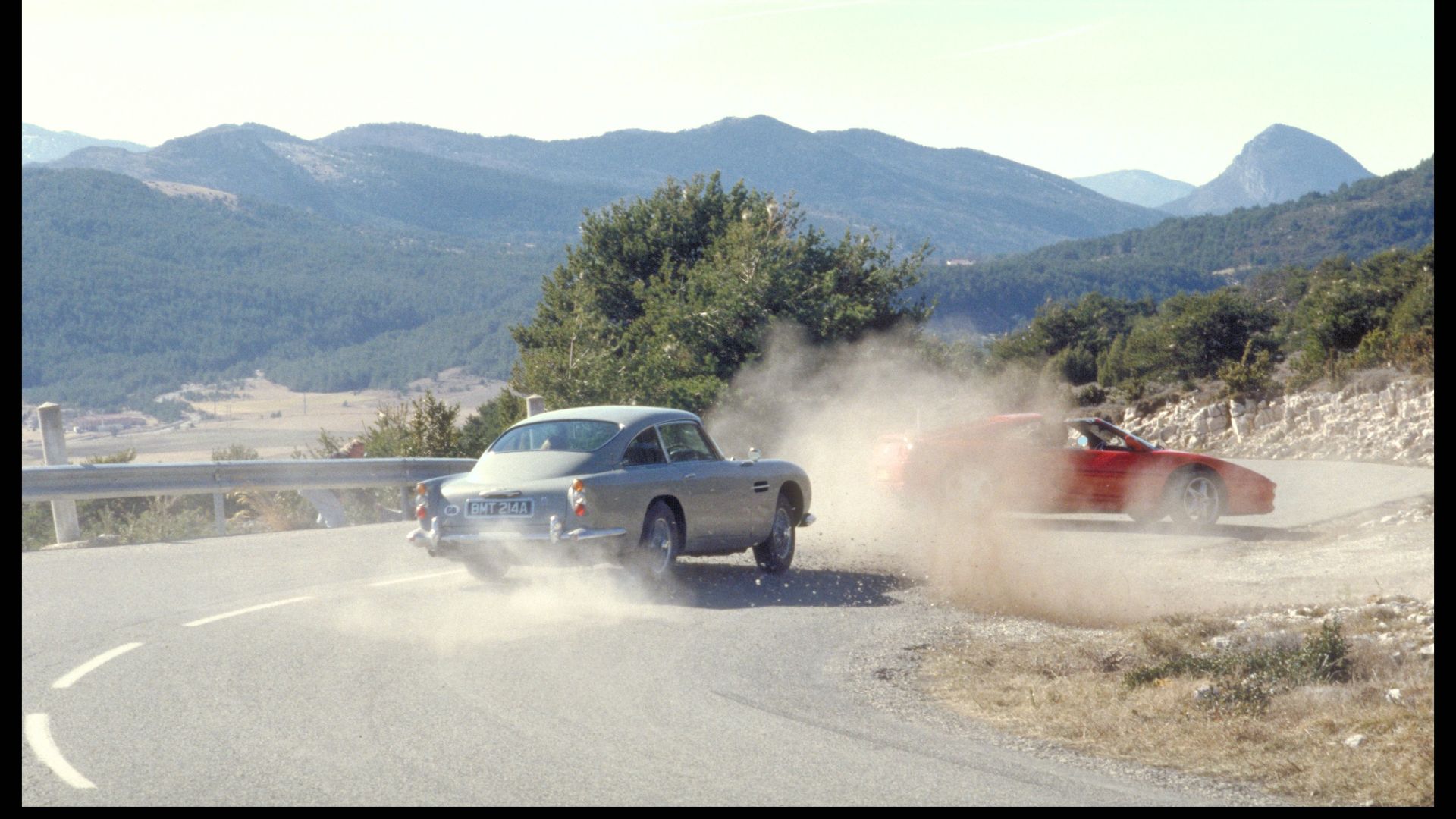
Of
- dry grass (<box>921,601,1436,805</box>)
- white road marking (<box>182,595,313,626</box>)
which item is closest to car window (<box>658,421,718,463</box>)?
white road marking (<box>182,595,313,626</box>)

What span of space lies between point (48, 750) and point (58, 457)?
38.0 feet

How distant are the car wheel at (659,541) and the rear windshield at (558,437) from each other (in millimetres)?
749

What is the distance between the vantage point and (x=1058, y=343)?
5688 centimetres

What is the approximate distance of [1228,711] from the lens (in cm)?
730

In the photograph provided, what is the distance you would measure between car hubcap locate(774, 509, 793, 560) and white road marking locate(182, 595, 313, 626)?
14.1 feet

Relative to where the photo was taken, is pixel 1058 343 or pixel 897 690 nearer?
pixel 897 690

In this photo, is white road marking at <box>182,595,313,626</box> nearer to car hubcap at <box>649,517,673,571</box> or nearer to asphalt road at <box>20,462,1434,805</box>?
asphalt road at <box>20,462,1434,805</box>

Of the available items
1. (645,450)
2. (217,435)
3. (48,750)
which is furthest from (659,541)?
(217,435)

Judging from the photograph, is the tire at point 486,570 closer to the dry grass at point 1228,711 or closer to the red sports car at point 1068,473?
the dry grass at point 1228,711

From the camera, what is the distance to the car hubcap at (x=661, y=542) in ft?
37.5
